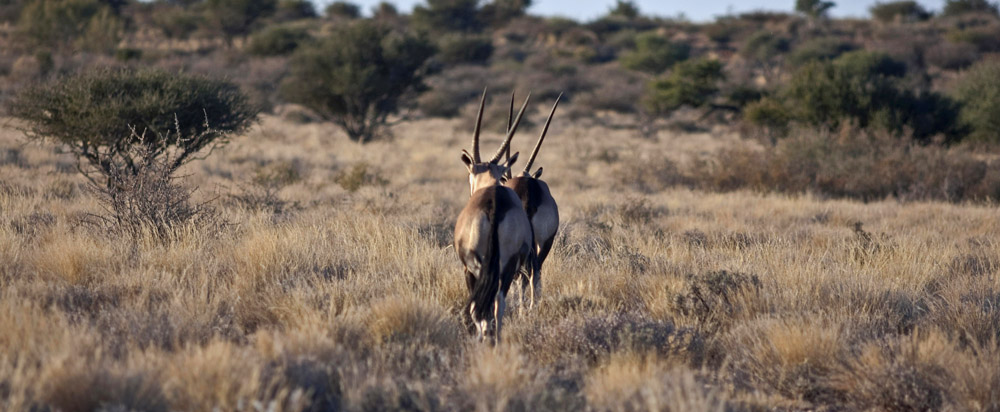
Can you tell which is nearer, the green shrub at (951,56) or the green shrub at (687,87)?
the green shrub at (687,87)

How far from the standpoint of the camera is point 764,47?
46781 mm

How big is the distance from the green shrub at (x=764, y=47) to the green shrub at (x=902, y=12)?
17.0m

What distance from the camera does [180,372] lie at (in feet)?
10.5

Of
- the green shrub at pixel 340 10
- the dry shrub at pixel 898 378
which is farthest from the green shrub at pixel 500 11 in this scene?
the dry shrub at pixel 898 378

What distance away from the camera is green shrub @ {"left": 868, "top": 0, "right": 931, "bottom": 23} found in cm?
6066

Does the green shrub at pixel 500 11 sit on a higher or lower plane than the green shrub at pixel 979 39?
Answer: higher

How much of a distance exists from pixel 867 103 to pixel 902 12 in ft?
169

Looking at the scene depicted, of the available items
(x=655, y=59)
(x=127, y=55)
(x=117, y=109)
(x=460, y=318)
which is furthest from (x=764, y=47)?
(x=460, y=318)

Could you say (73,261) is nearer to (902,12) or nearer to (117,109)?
(117,109)

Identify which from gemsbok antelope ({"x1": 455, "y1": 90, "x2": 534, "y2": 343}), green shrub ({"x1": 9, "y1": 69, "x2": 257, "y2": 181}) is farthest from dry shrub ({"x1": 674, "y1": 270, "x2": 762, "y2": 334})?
green shrub ({"x1": 9, "y1": 69, "x2": 257, "y2": 181})


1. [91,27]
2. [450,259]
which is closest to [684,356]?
[450,259]

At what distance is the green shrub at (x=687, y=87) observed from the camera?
25.6 metres

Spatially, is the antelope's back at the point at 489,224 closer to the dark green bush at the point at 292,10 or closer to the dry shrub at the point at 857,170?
the dry shrub at the point at 857,170

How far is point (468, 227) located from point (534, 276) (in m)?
1.04
